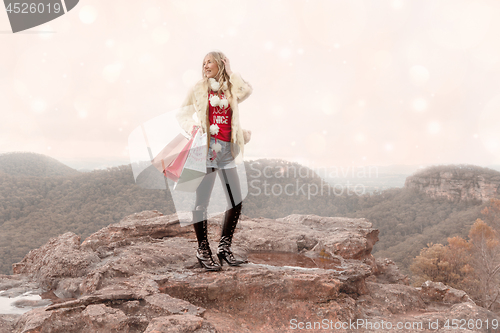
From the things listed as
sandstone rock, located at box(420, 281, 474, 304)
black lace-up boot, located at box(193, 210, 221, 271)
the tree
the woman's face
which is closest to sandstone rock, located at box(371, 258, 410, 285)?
sandstone rock, located at box(420, 281, 474, 304)

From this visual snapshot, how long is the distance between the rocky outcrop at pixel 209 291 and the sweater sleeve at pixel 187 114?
1730 mm

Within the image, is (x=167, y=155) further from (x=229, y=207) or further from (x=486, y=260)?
(x=486, y=260)

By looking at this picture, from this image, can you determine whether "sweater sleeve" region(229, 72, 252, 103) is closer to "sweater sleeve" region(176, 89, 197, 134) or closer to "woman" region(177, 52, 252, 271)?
"woman" region(177, 52, 252, 271)

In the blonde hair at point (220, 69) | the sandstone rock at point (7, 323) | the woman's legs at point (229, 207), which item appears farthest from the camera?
the woman's legs at point (229, 207)

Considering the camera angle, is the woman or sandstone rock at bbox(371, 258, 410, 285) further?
sandstone rock at bbox(371, 258, 410, 285)

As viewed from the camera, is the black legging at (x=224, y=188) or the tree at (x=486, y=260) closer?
the black legging at (x=224, y=188)

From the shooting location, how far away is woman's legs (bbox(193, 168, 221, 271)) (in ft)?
11.0

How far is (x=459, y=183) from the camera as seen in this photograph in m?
48.3

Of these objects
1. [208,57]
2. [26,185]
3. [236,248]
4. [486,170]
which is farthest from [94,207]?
[486,170]

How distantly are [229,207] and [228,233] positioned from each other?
0.33 meters

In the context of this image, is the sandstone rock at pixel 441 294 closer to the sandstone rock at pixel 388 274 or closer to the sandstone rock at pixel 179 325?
the sandstone rock at pixel 388 274

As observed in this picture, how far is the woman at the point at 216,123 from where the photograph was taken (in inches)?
130

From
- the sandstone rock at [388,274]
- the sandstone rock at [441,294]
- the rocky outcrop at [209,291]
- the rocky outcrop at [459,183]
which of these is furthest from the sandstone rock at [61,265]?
the rocky outcrop at [459,183]

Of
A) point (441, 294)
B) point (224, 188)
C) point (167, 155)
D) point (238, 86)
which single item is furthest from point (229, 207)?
point (441, 294)
